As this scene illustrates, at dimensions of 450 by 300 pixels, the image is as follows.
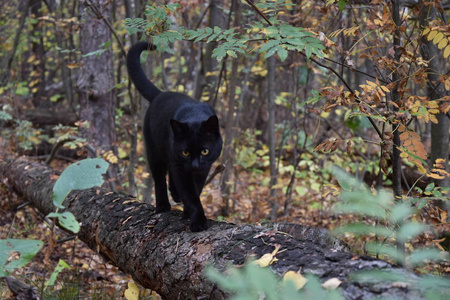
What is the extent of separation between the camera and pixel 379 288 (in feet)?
4.58

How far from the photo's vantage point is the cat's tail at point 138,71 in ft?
12.9

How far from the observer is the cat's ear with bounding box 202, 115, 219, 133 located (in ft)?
9.79

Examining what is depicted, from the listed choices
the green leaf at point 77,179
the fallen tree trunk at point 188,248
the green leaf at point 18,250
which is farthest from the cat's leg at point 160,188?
the green leaf at point 18,250

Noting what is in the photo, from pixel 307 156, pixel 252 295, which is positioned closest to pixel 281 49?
pixel 252 295

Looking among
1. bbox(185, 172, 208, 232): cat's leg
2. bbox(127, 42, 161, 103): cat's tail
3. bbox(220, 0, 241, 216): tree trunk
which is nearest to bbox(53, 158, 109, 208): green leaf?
bbox(185, 172, 208, 232): cat's leg

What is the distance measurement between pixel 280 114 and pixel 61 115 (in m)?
5.41

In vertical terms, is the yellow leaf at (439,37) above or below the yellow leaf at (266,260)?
above

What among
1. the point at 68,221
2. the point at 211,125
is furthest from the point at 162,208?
the point at 68,221

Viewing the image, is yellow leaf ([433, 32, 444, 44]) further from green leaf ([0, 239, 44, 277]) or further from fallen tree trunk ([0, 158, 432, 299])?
green leaf ([0, 239, 44, 277])

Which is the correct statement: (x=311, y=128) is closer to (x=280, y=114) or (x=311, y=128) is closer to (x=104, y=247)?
(x=280, y=114)

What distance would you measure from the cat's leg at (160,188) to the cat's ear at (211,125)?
30.1 inches

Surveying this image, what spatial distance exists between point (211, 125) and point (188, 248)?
103cm

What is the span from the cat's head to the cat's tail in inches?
44.1

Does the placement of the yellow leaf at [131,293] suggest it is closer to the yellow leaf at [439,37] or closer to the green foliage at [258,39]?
the green foliage at [258,39]
